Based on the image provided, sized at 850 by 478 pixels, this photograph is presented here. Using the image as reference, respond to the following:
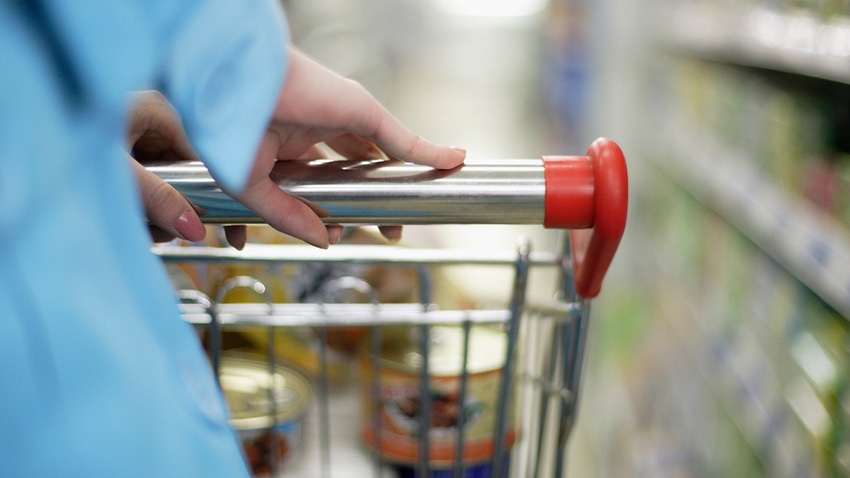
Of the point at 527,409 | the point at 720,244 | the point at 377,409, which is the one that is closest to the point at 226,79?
the point at 377,409

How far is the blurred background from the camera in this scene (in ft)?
4.78

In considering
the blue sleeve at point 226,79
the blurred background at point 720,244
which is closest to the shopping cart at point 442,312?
the blue sleeve at point 226,79

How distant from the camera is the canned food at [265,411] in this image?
94 cm

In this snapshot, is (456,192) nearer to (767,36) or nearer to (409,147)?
(409,147)

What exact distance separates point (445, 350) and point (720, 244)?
1235 millimetres

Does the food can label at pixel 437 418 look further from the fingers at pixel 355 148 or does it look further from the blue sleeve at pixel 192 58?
the blue sleeve at pixel 192 58

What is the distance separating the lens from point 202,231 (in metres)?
0.60

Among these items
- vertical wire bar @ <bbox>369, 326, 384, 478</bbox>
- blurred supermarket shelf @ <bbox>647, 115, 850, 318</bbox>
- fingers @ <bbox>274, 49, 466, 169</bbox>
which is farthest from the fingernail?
blurred supermarket shelf @ <bbox>647, 115, 850, 318</bbox>

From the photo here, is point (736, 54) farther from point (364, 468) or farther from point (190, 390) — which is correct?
point (190, 390)

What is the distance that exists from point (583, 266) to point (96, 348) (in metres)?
0.40

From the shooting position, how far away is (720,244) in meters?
2.08

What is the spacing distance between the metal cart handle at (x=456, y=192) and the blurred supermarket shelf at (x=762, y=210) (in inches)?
35.1

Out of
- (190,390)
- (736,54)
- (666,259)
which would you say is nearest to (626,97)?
(666,259)

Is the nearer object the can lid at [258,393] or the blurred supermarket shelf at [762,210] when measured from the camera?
the can lid at [258,393]
